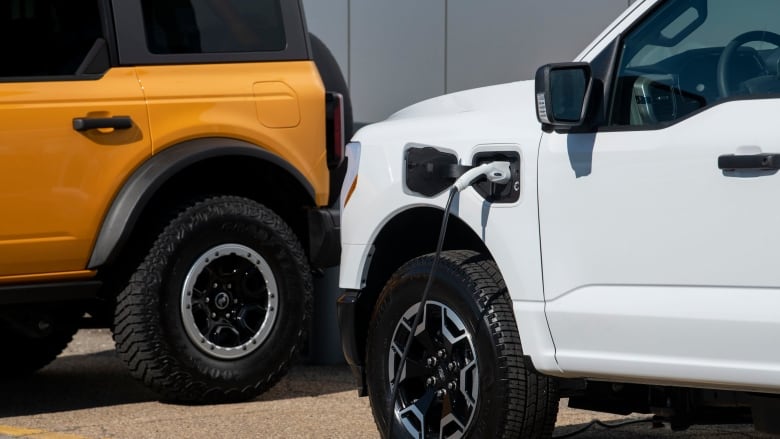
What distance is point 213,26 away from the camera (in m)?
7.91

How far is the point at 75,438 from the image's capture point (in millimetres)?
6703

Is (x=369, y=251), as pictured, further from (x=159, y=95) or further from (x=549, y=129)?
A: (x=159, y=95)

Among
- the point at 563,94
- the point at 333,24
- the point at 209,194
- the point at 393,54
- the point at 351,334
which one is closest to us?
the point at 563,94

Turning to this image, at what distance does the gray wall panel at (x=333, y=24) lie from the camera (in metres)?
11.9

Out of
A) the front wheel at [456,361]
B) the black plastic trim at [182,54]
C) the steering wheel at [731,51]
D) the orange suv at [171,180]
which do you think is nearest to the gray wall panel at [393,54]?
the orange suv at [171,180]

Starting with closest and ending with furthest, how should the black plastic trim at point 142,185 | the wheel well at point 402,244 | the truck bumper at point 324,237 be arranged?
1. the wheel well at point 402,244
2. the truck bumper at point 324,237
3. the black plastic trim at point 142,185

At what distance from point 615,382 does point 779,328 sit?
2.98 feet

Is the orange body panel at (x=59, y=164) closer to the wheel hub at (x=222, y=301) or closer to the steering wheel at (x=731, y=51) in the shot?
the wheel hub at (x=222, y=301)

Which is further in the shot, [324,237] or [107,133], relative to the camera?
[324,237]

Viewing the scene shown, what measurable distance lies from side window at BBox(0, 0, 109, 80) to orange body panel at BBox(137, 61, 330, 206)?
0.27 metres

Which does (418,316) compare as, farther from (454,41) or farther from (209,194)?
(454,41)

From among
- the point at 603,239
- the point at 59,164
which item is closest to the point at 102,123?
the point at 59,164

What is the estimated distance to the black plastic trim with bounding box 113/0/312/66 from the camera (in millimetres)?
7602

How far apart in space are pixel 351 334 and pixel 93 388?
3174mm
